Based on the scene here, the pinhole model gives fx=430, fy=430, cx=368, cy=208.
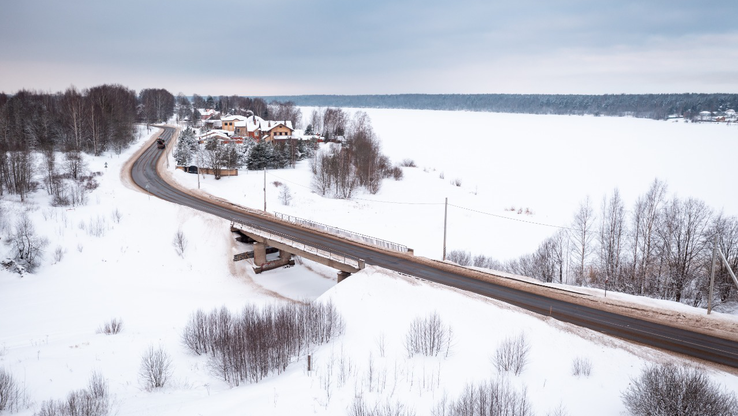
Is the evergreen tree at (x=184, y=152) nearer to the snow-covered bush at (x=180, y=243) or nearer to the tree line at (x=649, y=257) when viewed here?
the snow-covered bush at (x=180, y=243)

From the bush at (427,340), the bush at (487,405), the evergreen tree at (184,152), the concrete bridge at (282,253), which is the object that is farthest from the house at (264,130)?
the bush at (487,405)

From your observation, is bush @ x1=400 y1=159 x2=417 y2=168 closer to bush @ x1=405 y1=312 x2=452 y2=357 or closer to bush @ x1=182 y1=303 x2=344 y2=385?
bush @ x1=182 y1=303 x2=344 y2=385

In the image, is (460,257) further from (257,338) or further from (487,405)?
(487,405)

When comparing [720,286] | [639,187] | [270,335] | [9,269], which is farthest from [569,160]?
[9,269]

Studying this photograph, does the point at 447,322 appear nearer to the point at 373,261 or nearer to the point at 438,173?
the point at 373,261

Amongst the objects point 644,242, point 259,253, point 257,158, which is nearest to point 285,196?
point 259,253
